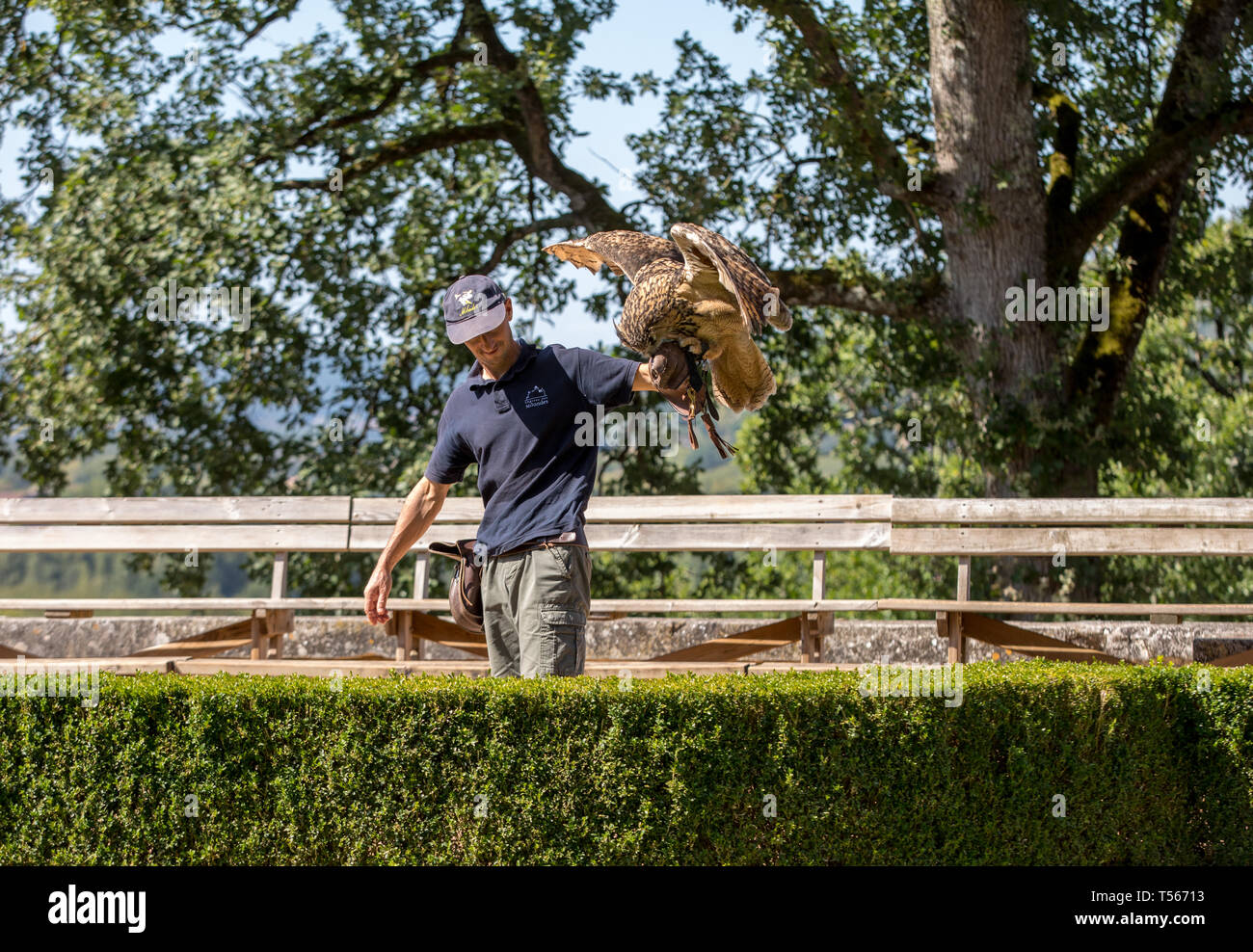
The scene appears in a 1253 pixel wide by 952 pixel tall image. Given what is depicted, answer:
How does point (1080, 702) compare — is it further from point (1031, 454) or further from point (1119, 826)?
point (1031, 454)

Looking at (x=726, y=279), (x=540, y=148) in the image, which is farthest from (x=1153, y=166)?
(x=726, y=279)

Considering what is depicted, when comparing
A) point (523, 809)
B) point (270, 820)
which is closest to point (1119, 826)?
point (523, 809)

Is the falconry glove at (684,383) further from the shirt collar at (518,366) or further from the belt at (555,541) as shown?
the shirt collar at (518,366)

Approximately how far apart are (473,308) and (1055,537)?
4245 mm

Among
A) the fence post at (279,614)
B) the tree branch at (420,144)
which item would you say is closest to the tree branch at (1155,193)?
the tree branch at (420,144)

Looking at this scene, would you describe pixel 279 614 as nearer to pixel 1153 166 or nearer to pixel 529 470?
pixel 529 470

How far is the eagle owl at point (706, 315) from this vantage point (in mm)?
3570

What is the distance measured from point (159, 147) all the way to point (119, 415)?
2494 mm

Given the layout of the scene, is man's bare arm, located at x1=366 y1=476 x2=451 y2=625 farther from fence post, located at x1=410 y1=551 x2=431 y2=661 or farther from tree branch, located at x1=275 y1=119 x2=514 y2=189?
tree branch, located at x1=275 y1=119 x2=514 y2=189

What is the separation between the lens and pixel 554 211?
485 inches

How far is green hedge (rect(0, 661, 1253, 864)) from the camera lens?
4.03m

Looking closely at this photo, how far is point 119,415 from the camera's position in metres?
11.4

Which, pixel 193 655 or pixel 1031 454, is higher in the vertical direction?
pixel 1031 454

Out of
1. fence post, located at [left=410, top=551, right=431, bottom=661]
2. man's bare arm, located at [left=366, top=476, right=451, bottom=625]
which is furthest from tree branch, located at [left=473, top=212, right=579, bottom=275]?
man's bare arm, located at [left=366, top=476, right=451, bottom=625]
